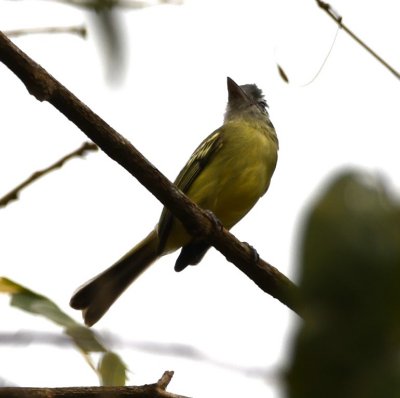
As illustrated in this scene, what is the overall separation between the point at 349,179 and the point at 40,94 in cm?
186

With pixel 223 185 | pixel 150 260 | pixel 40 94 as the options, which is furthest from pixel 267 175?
pixel 40 94

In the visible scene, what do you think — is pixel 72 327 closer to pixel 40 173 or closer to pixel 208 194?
pixel 40 173

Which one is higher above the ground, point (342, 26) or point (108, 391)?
point (342, 26)

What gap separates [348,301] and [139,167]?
84.0 inches

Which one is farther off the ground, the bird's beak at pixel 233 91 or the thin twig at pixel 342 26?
the bird's beak at pixel 233 91

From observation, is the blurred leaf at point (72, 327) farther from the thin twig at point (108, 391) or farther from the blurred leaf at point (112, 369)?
the thin twig at point (108, 391)

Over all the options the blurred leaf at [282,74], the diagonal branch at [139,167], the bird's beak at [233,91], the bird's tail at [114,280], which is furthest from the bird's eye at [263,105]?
the blurred leaf at [282,74]

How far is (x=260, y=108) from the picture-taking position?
6.18 metres

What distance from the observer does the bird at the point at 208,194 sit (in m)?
4.81

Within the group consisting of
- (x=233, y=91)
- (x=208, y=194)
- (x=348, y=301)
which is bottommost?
(x=348, y=301)

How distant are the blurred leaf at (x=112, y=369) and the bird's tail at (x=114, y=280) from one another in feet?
9.78

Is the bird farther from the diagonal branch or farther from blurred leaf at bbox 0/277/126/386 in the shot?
blurred leaf at bbox 0/277/126/386

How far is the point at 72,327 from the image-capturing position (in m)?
1.36

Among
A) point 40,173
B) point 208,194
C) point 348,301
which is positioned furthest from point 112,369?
point 208,194
